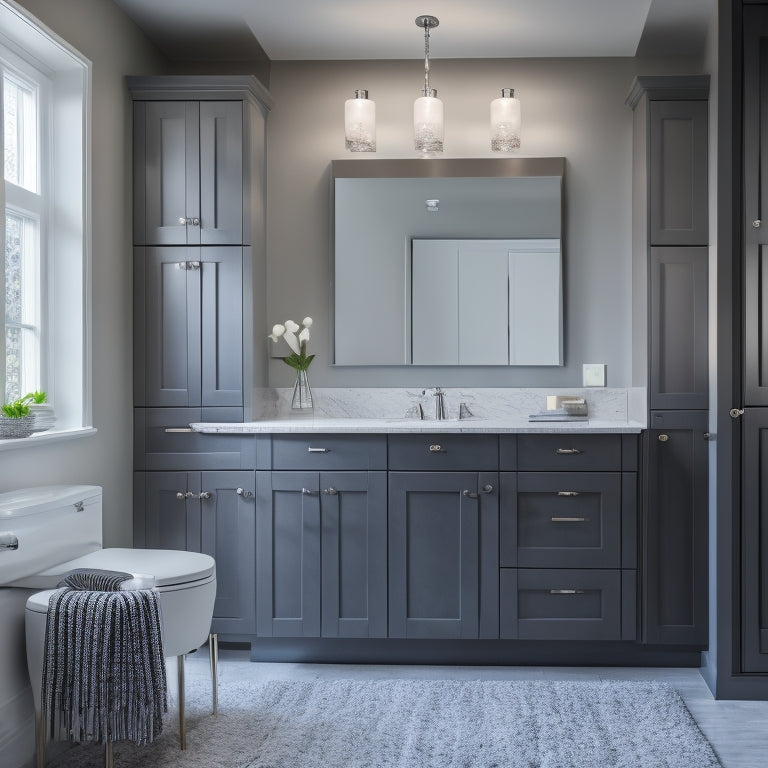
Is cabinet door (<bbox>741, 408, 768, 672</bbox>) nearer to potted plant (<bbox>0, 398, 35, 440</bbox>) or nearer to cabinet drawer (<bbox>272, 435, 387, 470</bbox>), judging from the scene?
cabinet drawer (<bbox>272, 435, 387, 470</bbox>)

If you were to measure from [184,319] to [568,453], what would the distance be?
1.59 meters

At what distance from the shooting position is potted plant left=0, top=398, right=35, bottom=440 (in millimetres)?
2178

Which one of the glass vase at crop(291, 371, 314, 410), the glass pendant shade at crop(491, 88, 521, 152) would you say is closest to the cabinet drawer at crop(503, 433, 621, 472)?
the glass vase at crop(291, 371, 314, 410)

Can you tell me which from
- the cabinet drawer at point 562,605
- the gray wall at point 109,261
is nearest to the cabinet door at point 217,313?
the gray wall at point 109,261

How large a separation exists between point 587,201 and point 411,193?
2.51 feet

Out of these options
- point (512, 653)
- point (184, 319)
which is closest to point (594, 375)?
point (512, 653)

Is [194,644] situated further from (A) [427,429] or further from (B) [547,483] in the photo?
(B) [547,483]

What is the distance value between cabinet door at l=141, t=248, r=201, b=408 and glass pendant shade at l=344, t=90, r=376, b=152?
79 cm

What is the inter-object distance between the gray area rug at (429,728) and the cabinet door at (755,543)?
1.14 feet

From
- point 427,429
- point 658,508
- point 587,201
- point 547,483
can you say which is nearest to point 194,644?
point 427,429

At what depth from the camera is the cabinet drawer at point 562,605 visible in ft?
9.40

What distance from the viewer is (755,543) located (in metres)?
2.68

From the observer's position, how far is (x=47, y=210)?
2613 mm

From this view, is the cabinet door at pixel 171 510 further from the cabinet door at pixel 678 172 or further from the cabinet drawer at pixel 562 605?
the cabinet door at pixel 678 172
